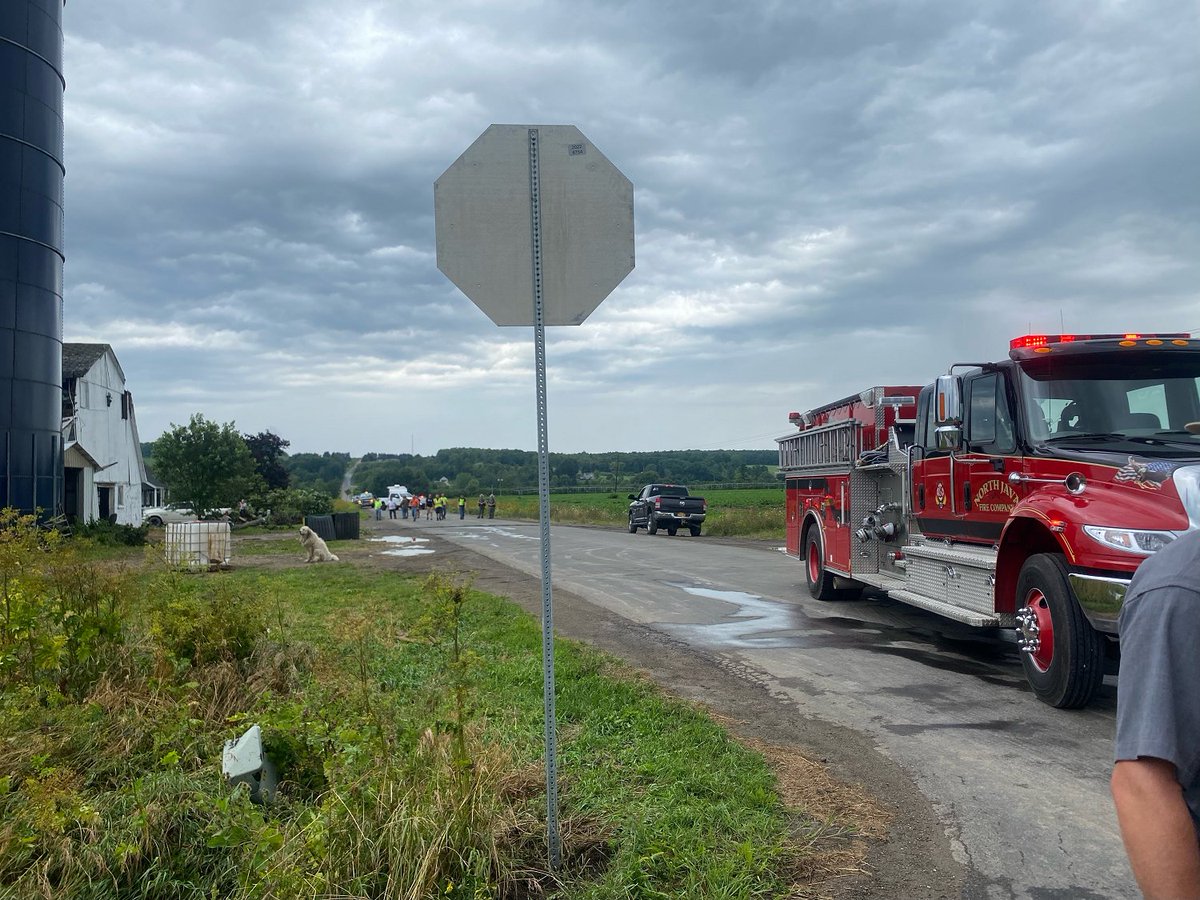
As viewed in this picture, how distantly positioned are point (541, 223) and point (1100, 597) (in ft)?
14.9

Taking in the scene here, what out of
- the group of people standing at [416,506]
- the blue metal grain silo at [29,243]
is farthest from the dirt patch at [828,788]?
the group of people standing at [416,506]

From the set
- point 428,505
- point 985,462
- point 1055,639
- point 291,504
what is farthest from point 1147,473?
point 428,505

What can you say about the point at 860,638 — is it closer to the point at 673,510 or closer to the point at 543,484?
the point at 543,484

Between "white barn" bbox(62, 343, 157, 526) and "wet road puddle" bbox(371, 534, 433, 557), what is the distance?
433 inches

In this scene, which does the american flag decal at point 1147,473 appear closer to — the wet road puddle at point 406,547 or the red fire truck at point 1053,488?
the red fire truck at point 1053,488

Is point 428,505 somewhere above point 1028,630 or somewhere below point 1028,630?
above

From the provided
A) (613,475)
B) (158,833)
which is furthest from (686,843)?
(613,475)

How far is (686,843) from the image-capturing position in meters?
4.10

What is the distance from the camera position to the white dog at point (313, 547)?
21594 millimetres

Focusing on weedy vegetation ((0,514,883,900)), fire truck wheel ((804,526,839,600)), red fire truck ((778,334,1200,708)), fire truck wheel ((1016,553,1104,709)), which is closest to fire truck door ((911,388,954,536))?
red fire truck ((778,334,1200,708))

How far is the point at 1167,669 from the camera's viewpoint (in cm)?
153

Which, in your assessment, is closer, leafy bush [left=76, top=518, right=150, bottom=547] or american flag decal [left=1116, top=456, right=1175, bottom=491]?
american flag decal [left=1116, top=456, right=1175, bottom=491]

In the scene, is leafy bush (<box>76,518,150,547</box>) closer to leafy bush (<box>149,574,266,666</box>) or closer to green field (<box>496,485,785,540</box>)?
green field (<box>496,485,785,540</box>)

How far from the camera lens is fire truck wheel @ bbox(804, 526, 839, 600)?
1304cm
